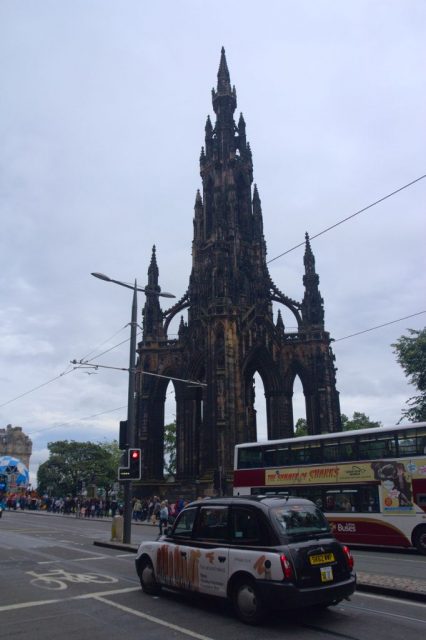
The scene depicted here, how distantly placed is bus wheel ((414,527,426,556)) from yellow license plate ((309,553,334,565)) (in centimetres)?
1042

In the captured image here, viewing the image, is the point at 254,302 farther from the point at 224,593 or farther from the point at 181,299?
the point at 224,593

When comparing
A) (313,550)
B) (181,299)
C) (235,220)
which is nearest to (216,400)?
(181,299)

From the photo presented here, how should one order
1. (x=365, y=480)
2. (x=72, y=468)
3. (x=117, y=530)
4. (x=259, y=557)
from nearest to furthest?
(x=259, y=557)
(x=365, y=480)
(x=117, y=530)
(x=72, y=468)

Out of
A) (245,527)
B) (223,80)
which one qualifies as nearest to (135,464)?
(245,527)

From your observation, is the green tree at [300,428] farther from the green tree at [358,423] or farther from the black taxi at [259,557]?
the black taxi at [259,557]

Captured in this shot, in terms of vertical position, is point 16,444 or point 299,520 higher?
point 16,444

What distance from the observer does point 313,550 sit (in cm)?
721

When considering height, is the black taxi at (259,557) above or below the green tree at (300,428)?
below

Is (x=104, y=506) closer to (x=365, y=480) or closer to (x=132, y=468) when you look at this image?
(x=132, y=468)

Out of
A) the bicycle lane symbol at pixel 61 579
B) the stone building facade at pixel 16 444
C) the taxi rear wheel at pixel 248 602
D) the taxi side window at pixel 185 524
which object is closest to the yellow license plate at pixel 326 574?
the taxi rear wheel at pixel 248 602

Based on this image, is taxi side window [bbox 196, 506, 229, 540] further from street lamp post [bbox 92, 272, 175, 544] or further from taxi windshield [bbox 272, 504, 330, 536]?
street lamp post [bbox 92, 272, 175, 544]

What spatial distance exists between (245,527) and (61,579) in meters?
5.29

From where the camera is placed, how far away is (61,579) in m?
10.9

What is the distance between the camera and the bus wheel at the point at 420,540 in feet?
52.7
